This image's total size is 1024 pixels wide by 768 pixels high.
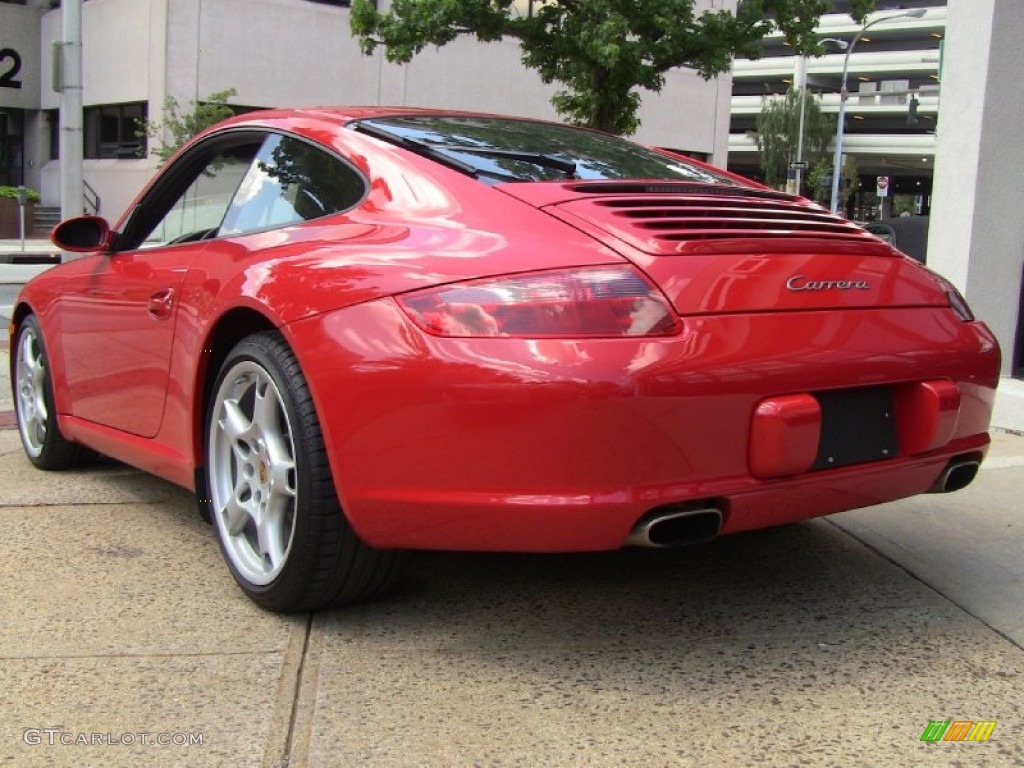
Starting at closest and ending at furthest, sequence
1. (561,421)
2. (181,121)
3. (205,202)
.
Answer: (561,421)
(205,202)
(181,121)

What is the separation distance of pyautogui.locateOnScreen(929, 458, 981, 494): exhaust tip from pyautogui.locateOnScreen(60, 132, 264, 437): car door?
2.17 m

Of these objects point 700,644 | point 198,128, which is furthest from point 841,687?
point 198,128

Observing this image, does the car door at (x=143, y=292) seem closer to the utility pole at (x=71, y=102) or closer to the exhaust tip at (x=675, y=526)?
the exhaust tip at (x=675, y=526)

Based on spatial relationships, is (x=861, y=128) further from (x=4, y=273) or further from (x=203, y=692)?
(x=203, y=692)

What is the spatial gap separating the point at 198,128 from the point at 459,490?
71.5 feet

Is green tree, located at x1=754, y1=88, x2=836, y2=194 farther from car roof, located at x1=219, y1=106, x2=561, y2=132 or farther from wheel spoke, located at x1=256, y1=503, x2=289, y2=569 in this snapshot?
wheel spoke, located at x1=256, y1=503, x2=289, y2=569

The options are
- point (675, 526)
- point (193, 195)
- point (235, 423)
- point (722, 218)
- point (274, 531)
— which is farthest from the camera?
point (193, 195)

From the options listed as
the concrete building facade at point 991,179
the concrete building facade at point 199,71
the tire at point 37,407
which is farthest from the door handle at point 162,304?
the concrete building facade at point 199,71

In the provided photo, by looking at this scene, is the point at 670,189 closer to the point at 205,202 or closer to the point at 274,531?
the point at 274,531

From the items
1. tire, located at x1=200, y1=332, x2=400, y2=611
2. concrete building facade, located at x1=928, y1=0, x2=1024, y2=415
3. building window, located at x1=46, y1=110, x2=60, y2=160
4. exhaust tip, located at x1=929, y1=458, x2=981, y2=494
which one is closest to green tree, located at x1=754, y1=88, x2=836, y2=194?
building window, located at x1=46, y1=110, x2=60, y2=160

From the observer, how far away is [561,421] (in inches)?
88.8

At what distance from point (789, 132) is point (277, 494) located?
63.6 meters

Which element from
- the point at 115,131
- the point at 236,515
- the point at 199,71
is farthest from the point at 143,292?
the point at 115,131

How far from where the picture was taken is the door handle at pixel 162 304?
3223 millimetres
